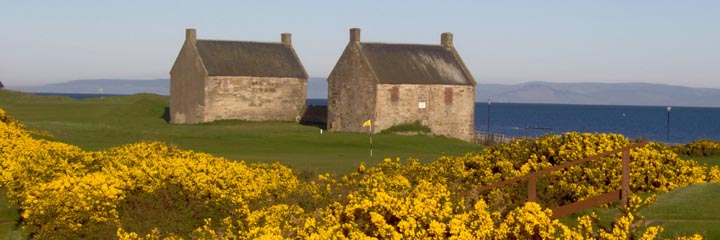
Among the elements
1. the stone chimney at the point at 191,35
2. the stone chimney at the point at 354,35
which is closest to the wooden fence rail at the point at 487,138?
the stone chimney at the point at 354,35

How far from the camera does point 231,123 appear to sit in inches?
3088

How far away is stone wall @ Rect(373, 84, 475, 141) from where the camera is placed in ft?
229

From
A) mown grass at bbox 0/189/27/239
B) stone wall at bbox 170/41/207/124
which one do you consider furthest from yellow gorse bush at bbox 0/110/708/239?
stone wall at bbox 170/41/207/124

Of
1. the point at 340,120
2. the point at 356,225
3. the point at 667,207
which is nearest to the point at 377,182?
the point at 356,225

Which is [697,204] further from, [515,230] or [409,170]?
[515,230]

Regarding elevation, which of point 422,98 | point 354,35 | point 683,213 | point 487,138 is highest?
point 354,35

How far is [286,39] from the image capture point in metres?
86.4

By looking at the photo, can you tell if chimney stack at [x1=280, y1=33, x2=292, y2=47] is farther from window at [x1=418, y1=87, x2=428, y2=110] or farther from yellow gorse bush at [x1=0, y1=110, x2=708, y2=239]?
yellow gorse bush at [x1=0, y1=110, x2=708, y2=239]

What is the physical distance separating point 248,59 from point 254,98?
3.40m

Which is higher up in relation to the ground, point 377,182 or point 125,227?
point 377,182

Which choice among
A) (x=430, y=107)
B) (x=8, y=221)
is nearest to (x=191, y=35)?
(x=430, y=107)

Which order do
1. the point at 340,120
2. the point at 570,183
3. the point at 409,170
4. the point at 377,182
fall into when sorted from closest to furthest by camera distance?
the point at 377,182, the point at 570,183, the point at 409,170, the point at 340,120

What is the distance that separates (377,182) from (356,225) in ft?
13.1

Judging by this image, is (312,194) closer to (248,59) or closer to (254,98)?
(254,98)
